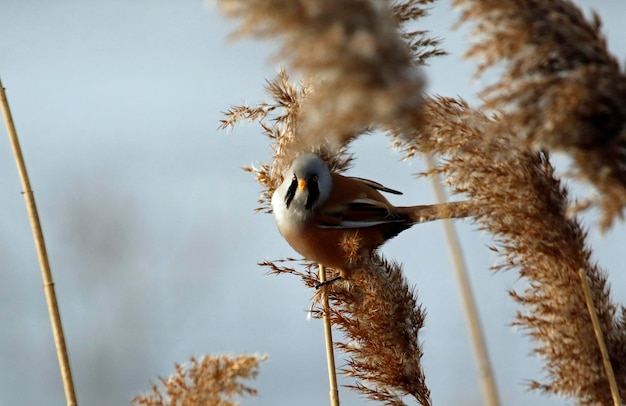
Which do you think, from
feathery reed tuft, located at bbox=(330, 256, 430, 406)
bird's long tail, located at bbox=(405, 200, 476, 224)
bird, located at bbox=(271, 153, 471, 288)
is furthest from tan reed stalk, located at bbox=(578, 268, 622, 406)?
bird, located at bbox=(271, 153, 471, 288)

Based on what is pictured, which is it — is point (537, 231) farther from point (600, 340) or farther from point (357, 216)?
point (357, 216)

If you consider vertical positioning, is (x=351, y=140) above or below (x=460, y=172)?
above

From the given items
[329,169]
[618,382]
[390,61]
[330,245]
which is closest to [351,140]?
[329,169]

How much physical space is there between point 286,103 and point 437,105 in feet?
1.94

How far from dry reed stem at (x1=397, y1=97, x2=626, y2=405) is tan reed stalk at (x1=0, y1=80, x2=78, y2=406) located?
3.29 feet

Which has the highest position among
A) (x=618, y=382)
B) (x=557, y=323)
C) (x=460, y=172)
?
(x=460, y=172)

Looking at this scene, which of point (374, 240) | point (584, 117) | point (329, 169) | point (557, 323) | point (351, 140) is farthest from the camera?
point (374, 240)

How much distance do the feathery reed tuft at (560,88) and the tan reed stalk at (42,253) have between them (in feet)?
3.59

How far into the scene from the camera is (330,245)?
2.96 m

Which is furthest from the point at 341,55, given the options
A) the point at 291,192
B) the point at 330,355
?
the point at 291,192

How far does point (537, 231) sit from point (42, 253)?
4.16 feet

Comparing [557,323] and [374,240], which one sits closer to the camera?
[557,323]

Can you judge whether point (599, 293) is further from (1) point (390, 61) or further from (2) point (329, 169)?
(1) point (390, 61)

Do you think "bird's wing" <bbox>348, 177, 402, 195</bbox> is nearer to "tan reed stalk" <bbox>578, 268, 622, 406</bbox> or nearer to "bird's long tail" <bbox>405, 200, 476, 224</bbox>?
"bird's long tail" <bbox>405, 200, 476, 224</bbox>
